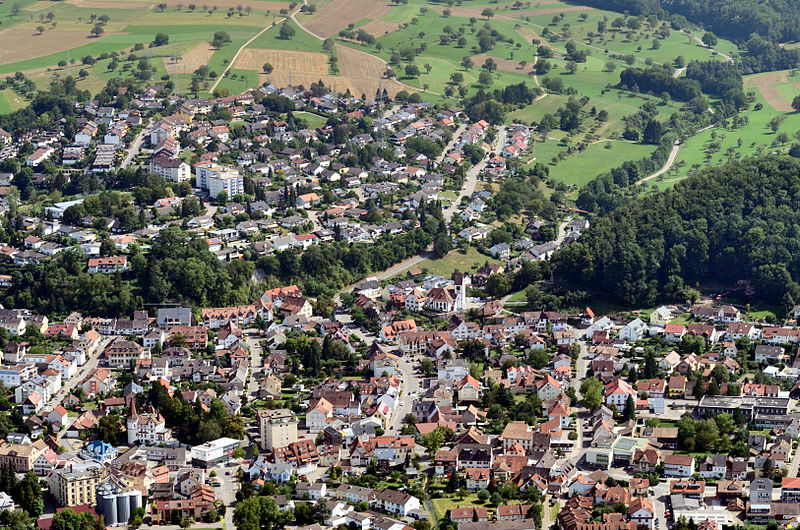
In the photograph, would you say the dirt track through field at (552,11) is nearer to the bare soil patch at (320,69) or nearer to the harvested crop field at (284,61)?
the bare soil patch at (320,69)

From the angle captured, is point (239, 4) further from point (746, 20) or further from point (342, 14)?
point (746, 20)

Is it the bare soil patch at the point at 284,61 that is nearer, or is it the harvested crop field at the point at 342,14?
the bare soil patch at the point at 284,61

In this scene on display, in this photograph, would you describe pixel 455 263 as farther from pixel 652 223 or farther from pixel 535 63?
pixel 535 63

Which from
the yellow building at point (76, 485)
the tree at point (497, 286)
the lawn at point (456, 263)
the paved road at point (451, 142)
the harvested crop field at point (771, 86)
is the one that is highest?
the yellow building at point (76, 485)

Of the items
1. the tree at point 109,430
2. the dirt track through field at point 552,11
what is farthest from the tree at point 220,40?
the tree at point 109,430

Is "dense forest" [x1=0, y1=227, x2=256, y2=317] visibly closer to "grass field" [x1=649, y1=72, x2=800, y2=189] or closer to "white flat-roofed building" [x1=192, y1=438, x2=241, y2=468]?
"white flat-roofed building" [x1=192, y1=438, x2=241, y2=468]

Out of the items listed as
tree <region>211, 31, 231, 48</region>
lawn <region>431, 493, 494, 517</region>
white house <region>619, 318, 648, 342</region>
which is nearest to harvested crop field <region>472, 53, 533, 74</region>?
tree <region>211, 31, 231, 48</region>
